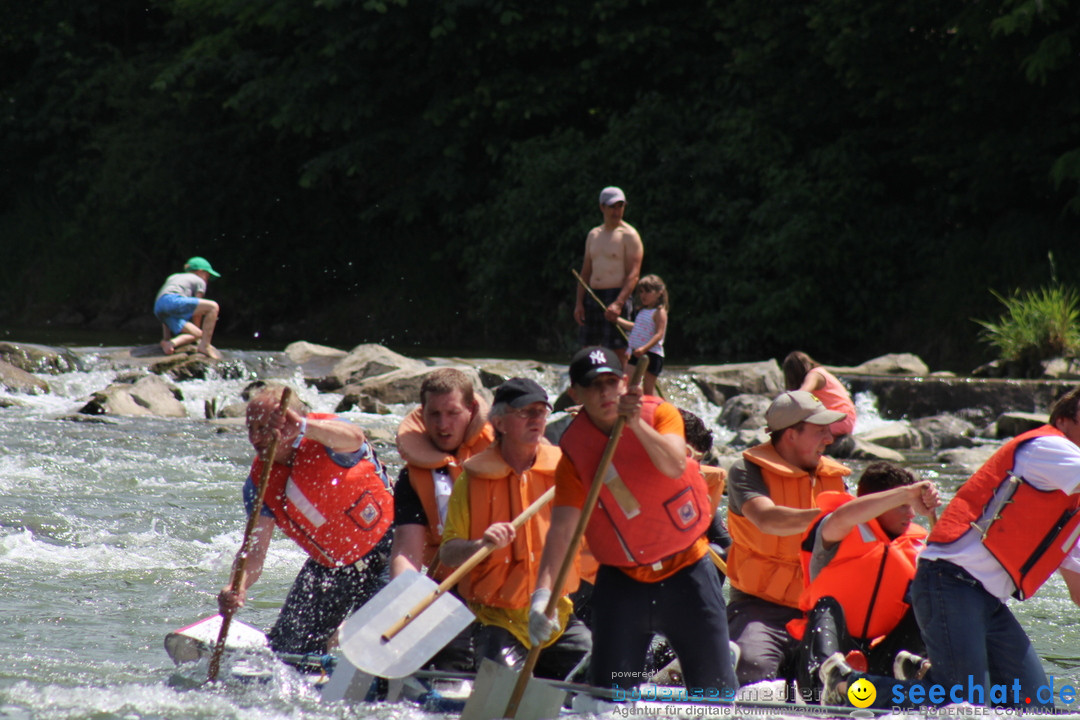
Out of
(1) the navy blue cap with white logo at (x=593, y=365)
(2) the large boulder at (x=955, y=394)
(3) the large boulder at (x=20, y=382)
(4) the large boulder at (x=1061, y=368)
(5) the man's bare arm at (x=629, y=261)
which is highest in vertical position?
(5) the man's bare arm at (x=629, y=261)

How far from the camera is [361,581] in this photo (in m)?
4.75

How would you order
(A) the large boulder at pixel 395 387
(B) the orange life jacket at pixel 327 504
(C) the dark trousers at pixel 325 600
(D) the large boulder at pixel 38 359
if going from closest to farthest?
(B) the orange life jacket at pixel 327 504
(C) the dark trousers at pixel 325 600
(A) the large boulder at pixel 395 387
(D) the large boulder at pixel 38 359

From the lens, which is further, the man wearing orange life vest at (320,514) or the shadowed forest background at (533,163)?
the shadowed forest background at (533,163)

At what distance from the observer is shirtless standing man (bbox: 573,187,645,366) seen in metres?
11.1

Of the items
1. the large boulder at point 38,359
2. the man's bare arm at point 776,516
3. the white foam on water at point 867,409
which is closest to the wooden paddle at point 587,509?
the man's bare arm at point 776,516

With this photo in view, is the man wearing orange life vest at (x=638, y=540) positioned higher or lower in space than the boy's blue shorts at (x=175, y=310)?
higher

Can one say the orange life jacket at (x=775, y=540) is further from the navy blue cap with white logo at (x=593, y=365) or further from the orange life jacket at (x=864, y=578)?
the navy blue cap with white logo at (x=593, y=365)

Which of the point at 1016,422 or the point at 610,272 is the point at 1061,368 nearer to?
the point at 1016,422

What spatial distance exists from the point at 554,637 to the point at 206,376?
1072 centimetres

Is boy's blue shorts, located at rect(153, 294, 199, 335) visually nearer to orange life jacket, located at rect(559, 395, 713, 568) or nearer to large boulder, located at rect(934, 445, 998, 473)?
large boulder, located at rect(934, 445, 998, 473)

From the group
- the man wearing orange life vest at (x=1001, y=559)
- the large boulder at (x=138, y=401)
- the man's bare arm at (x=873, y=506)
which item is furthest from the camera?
the large boulder at (x=138, y=401)

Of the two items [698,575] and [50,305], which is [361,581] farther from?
[50,305]

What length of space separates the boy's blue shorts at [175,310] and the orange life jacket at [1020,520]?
12.0m

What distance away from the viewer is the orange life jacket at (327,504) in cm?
461
